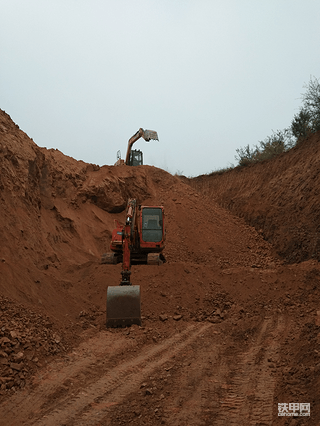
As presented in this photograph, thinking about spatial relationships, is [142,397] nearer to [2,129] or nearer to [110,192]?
[2,129]

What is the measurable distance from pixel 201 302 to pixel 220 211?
11.6 m

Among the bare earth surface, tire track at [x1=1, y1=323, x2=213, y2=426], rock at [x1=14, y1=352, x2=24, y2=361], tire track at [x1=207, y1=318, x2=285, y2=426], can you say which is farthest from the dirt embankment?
rock at [x1=14, y1=352, x2=24, y2=361]

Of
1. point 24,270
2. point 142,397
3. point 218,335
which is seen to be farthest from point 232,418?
point 24,270

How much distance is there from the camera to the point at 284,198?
1736cm
